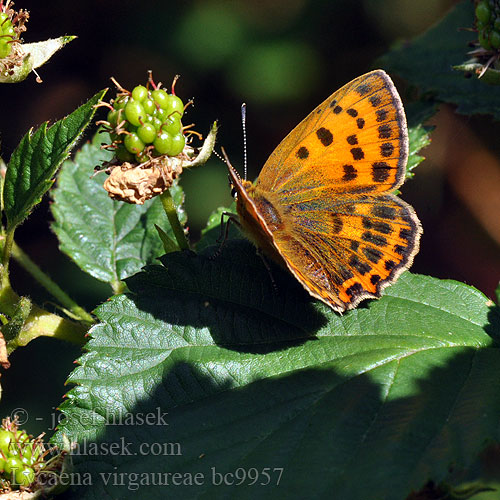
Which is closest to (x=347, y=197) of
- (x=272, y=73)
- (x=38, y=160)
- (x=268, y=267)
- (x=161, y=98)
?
(x=268, y=267)

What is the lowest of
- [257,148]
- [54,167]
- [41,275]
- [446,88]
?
[257,148]

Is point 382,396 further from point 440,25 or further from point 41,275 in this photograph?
point 440,25

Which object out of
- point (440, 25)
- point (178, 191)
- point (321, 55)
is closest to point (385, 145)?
point (178, 191)

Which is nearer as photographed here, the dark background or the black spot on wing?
the black spot on wing

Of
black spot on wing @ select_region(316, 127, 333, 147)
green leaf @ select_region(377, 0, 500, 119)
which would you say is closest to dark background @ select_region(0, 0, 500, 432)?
green leaf @ select_region(377, 0, 500, 119)

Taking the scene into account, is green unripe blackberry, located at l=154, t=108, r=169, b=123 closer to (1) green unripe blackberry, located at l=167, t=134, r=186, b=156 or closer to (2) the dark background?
(1) green unripe blackberry, located at l=167, t=134, r=186, b=156

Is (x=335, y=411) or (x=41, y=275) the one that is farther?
(x=41, y=275)

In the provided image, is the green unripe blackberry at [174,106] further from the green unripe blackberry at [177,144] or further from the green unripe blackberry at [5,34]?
the green unripe blackberry at [5,34]

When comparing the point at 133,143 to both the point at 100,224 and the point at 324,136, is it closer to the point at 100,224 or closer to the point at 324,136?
the point at 324,136
